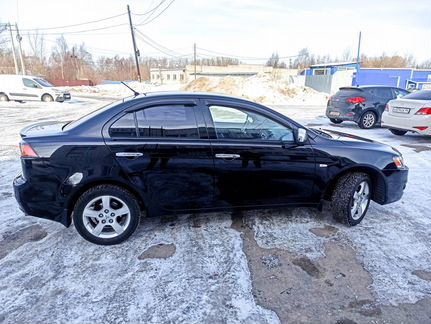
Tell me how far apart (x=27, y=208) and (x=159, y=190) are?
1.34 m

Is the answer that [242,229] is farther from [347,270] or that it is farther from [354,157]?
[354,157]

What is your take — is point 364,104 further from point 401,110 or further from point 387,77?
point 387,77

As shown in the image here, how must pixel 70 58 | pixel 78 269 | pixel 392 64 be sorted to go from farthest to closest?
1. pixel 392 64
2. pixel 70 58
3. pixel 78 269

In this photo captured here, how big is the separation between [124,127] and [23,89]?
64.8 ft

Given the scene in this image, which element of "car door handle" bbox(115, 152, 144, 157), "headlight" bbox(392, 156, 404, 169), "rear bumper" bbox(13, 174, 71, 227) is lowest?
"rear bumper" bbox(13, 174, 71, 227)

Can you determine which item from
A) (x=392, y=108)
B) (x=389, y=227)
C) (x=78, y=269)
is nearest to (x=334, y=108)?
(x=392, y=108)

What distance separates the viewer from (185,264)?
9.25 feet

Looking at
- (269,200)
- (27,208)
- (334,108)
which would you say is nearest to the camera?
(27,208)

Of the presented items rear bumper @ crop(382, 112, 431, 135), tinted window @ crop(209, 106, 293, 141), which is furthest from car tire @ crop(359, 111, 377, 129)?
tinted window @ crop(209, 106, 293, 141)

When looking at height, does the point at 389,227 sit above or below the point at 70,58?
below

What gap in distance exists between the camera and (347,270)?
2766 mm

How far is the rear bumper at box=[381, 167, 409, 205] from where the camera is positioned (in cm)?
361

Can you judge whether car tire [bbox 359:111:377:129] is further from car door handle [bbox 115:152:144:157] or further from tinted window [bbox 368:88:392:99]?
car door handle [bbox 115:152:144:157]

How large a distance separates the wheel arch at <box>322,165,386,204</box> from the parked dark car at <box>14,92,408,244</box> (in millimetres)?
21
